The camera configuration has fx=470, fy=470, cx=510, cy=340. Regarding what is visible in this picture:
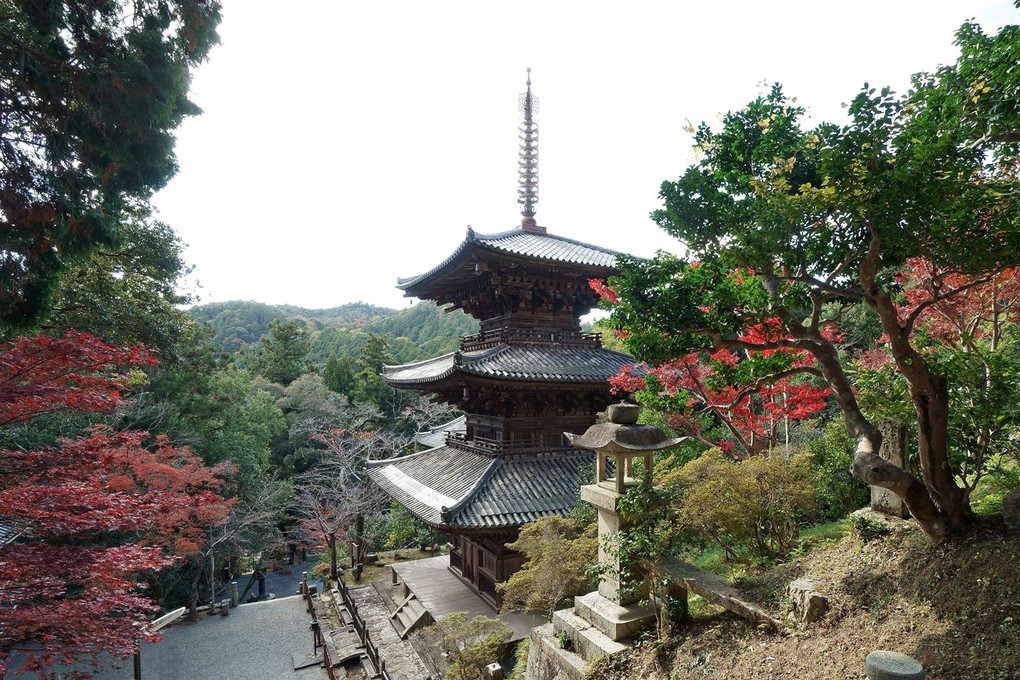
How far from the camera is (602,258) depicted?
36.0 feet

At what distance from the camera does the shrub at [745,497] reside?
18.2 feet

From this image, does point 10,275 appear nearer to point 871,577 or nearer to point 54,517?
point 54,517

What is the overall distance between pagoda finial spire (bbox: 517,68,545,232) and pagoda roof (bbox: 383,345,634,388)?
4236 millimetres

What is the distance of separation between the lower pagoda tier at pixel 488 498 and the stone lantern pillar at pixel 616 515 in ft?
8.18

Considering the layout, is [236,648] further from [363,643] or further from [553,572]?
[553,572]

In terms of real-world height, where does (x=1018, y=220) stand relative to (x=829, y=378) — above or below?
above

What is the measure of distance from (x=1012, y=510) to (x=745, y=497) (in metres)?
2.24

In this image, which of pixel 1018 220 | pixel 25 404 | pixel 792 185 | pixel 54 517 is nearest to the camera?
pixel 1018 220

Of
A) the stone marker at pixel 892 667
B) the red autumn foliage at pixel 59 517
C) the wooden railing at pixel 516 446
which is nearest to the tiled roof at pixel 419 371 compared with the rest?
the wooden railing at pixel 516 446

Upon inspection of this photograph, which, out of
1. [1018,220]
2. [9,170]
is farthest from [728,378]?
[9,170]

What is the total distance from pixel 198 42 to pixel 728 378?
802cm

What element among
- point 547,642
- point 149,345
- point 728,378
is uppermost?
point 149,345

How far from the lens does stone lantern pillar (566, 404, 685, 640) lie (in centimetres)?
A: 523

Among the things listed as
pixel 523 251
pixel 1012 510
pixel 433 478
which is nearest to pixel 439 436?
pixel 433 478
